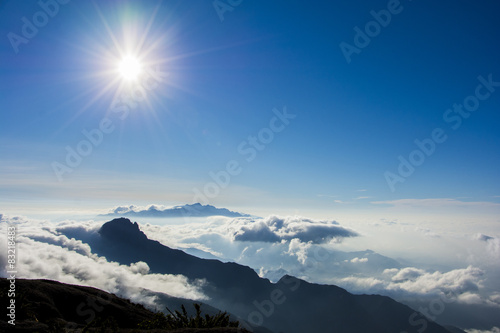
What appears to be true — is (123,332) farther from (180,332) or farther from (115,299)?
(115,299)

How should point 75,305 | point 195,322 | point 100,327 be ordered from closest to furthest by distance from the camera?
1. point 100,327
2. point 195,322
3. point 75,305

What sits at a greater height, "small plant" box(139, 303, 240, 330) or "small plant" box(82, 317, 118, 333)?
"small plant" box(82, 317, 118, 333)

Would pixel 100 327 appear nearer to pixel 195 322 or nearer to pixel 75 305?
pixel 195 322

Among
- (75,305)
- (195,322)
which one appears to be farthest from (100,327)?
(75,305)

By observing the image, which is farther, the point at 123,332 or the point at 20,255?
the point at 20,255

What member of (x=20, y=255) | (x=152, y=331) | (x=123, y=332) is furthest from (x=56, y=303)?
(x=20, y=255)

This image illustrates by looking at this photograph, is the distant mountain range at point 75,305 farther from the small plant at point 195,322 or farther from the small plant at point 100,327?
the small plant at point 100,327

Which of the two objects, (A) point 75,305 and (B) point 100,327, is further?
(A) point 75,305

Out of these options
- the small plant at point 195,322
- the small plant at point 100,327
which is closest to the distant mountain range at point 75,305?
the small plant at point 195,322

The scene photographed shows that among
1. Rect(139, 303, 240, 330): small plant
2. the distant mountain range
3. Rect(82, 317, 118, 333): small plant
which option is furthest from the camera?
the distant mountain range

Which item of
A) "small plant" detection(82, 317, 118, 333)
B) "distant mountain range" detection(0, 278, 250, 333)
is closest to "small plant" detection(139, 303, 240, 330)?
"small plant" detection(82, 317, 118, 333)

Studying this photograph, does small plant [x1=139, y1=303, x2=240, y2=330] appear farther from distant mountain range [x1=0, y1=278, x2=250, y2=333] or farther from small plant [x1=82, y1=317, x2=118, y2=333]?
distant mountain range [x1=0, y1=278, x2=250, y2=333]
